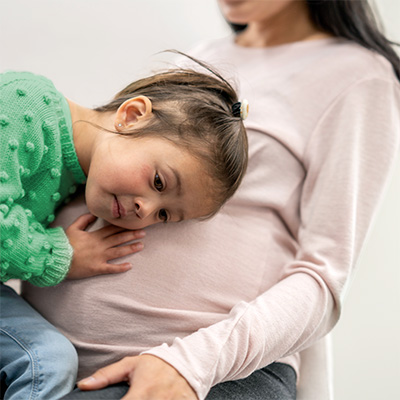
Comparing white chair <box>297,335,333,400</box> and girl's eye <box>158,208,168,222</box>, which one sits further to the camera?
white chair <box>297,335,333,400</box>

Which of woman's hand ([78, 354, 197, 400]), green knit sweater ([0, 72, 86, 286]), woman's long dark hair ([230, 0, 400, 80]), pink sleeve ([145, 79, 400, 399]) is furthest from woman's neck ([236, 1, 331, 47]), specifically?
woman's hand ([78, 354, 197, 400])

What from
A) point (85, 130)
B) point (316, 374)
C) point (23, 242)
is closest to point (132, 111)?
point (85, 130)

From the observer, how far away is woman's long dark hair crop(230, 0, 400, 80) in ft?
4.01

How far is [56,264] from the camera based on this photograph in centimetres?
92

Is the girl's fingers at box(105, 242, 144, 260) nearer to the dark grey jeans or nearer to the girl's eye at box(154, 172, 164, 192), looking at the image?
the girl's eye at box(154, 172, 164, 192)

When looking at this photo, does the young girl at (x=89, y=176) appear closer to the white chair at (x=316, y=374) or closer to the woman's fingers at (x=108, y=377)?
the woman's fingers at (x=108, y=377)

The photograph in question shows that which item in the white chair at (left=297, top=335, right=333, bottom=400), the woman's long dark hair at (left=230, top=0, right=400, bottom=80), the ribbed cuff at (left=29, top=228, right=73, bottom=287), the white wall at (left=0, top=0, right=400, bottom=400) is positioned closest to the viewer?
the ribbed cuff at (left=29, top=228, right=73, bottom=287)

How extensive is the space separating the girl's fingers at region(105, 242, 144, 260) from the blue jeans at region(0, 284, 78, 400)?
0.17 metres

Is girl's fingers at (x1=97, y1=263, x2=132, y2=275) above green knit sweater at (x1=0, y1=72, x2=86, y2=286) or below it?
below

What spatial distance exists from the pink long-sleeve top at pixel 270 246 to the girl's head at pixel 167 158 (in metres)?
0.08

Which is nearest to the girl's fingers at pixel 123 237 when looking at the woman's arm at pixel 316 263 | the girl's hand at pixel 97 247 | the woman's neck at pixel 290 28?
the girl's hand at pixel 97 247

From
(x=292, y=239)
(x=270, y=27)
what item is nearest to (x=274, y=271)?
(x=292, y=239)

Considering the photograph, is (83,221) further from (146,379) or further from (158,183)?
(146,379)

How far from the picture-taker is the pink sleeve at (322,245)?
2.82 ft
